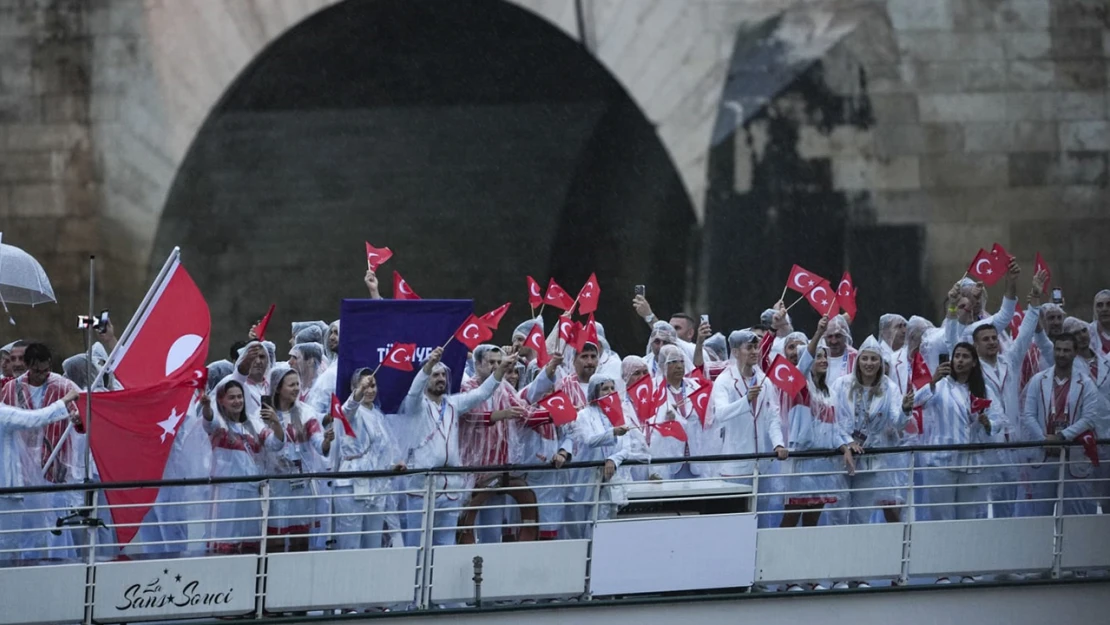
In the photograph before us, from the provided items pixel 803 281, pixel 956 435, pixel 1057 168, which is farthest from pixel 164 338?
pixel 1057 168

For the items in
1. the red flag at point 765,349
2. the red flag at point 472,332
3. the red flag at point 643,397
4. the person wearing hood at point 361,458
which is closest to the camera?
the red flag at point 472,332

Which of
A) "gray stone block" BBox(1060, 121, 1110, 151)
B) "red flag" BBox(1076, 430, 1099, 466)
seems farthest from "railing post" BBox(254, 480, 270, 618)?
"gray stone block" BBox(1060, 121, 1110, 151)

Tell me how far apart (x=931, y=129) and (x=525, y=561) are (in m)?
10.0

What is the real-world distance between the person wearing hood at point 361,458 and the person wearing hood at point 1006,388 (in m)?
3.86

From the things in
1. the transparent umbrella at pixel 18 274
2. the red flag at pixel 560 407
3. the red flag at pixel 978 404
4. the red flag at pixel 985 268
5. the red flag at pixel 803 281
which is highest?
the red flag at pixel 985 268

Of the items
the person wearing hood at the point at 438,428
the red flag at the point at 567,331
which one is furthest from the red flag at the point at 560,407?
the red flag at the point at 567,331

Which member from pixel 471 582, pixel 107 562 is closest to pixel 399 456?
pixel 471 582

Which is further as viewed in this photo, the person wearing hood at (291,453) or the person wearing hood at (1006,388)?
the person wearing hood at (1006,388)

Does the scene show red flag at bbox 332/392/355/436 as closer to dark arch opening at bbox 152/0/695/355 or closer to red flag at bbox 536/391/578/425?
red flag at bbox 536/391/578/425

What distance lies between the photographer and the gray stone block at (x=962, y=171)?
59.5ft

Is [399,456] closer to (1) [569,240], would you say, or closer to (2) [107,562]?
(2) [107,562]

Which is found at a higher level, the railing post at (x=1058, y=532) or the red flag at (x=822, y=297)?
the red flag at (x=822, y=297)

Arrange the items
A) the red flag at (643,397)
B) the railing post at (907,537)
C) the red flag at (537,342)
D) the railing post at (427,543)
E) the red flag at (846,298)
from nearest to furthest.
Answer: the railing post at (427,543)
the railing post at (907,537)
the red flag at (643,397)
the red flag at (537,342)
the red flag at (846,298)

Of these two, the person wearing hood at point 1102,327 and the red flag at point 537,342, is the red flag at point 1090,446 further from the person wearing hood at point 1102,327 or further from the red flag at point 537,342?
the red flag at point 537,342
